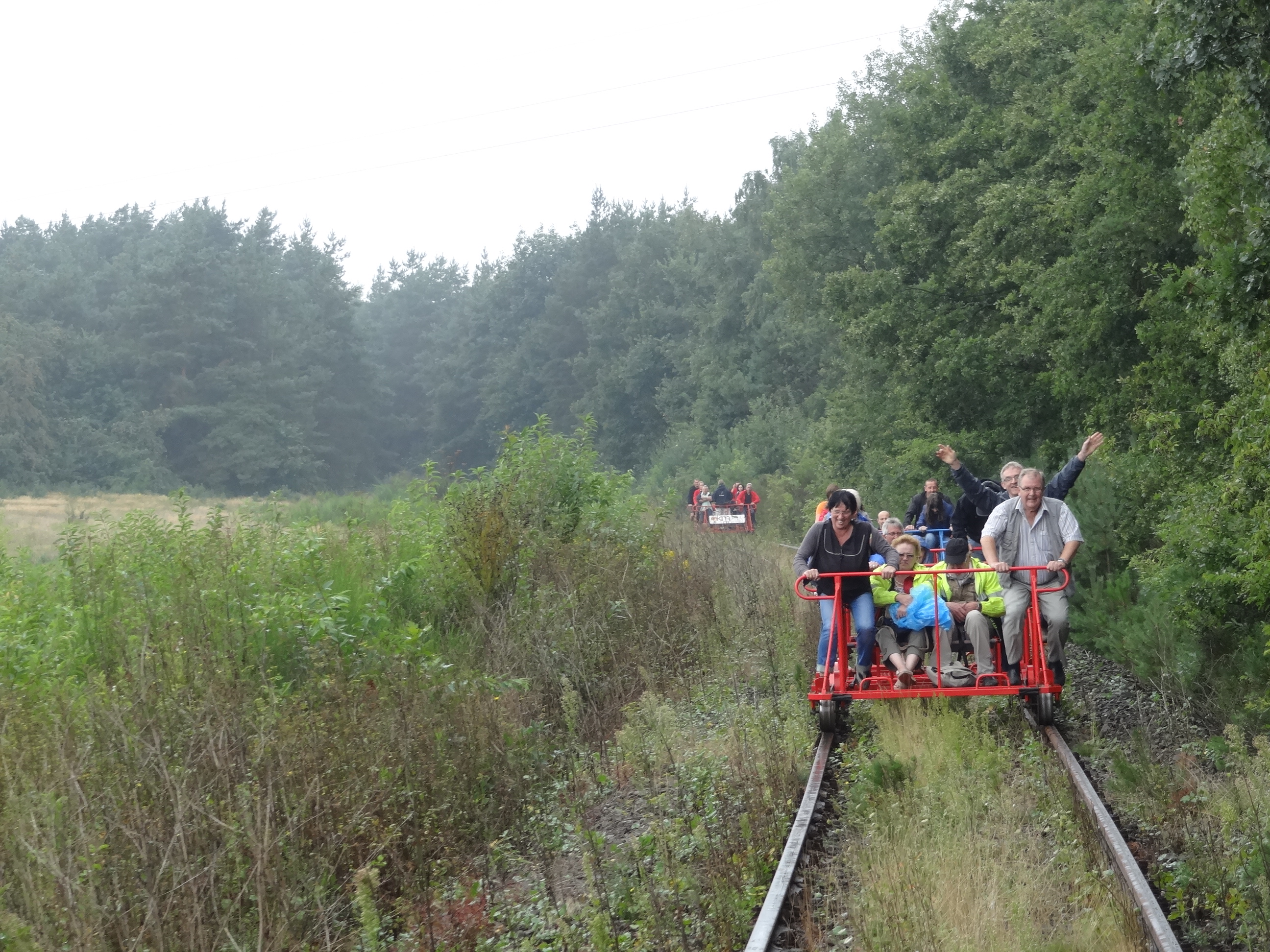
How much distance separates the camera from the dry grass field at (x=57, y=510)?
32219 mm

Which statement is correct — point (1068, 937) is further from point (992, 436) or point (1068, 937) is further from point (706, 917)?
point (992, 436)

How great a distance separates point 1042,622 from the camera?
34.0 ft

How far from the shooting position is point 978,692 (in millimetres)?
9875

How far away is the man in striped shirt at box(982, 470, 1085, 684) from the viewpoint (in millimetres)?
10164

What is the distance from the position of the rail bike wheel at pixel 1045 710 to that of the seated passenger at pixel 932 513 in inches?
202

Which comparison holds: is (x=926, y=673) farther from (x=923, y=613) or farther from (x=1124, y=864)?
(x=1124, y=864)

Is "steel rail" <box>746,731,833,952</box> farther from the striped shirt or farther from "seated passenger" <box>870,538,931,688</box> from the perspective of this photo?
the striped shirt

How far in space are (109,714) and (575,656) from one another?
5.72 metres

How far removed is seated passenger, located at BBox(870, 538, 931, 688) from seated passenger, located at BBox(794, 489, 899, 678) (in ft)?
0.43

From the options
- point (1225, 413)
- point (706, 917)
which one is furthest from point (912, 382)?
point (706, 917)

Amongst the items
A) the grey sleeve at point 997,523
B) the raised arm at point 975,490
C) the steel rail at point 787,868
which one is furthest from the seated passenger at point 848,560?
the raised arm at point 975,490

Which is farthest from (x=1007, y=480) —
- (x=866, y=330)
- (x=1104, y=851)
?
(x=866, y=330)

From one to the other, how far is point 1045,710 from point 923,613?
49.0 inches

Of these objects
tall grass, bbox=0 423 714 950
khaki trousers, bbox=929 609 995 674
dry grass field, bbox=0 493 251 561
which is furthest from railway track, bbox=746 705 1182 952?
dry grass field, bbox=0 493 251 561
